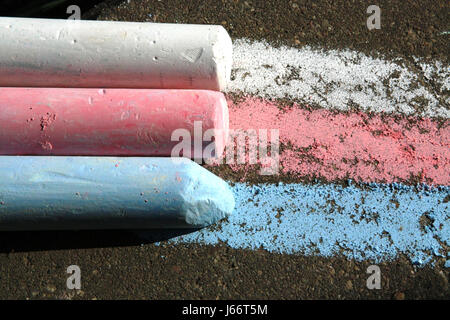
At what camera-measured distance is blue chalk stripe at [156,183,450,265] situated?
2.39m

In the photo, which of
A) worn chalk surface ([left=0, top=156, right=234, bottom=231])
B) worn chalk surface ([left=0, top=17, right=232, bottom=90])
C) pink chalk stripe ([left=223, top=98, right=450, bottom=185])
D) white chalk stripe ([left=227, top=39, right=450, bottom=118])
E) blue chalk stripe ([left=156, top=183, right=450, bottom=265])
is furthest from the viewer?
white chalk stripe ([left=227, top=39, right=450, bottom=118])

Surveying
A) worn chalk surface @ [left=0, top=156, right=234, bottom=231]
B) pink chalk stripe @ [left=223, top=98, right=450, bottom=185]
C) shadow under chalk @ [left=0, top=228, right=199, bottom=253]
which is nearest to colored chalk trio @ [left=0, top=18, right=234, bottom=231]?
worn chalk surface @ [left=0, top=156, right=234, bottom=231]

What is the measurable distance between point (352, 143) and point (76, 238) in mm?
1909

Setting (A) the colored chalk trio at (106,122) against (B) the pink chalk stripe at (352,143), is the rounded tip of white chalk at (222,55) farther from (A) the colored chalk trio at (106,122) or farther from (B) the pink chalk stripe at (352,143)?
(B) the pink chalk stripe at (352,143)

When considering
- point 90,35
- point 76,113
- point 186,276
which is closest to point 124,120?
point 76,113

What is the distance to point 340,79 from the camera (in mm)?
2768

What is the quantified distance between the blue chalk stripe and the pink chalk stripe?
11 cm

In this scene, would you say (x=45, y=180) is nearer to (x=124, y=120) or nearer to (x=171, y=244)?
(x=124, y=120)

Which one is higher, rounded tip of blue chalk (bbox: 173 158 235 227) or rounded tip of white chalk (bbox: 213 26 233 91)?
rounded tip of white chalk (bbox: 213 26 233 91)

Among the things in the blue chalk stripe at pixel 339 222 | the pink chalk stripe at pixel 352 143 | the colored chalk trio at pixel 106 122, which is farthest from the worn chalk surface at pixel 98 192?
the pink chalk stripe at pixel 352 143

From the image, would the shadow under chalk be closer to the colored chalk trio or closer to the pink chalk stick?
the colored chalk trio

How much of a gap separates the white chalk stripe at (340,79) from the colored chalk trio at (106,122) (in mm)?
504

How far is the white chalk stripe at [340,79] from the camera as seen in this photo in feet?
8.90

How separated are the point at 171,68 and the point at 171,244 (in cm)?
108
